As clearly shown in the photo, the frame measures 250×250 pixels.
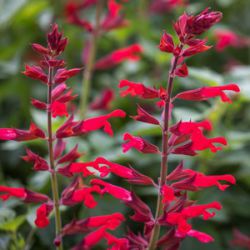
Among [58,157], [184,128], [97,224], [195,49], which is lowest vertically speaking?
[97,224]

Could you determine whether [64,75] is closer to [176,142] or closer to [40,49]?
[40,49]

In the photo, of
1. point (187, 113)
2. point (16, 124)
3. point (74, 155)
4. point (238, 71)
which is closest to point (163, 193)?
point (74, 155)

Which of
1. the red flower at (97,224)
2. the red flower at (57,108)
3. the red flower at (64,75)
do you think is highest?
the red flower at (64,75)

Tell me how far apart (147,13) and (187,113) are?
1.30 m

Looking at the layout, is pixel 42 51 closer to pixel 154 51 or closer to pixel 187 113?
pixel 187 113

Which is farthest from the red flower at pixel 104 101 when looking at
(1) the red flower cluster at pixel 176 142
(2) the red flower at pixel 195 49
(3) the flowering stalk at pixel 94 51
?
(2) the red flower at pixel 195 49

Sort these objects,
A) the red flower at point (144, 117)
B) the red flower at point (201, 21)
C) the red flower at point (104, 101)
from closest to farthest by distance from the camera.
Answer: the red flower at point (201, 21)
the red flower at point (144, 117)
the red flower at point (104, 101)

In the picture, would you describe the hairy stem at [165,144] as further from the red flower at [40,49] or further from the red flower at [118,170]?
the red flower at [40,49]

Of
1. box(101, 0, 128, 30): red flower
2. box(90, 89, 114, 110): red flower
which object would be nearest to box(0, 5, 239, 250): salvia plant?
box(90, 89, 114, 110): red flower

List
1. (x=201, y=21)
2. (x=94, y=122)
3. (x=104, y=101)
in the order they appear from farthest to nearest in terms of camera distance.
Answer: (x=104, y=101), (x=94, y=122), (x=201, y=21)

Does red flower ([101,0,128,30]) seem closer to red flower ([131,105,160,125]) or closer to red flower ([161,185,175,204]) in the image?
red flower ([131,105,160,125])

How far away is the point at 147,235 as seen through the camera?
1.19 metres

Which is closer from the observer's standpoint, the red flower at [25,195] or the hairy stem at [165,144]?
the hairy stem at [165,144]

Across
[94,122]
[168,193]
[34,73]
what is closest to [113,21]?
[94,122]
